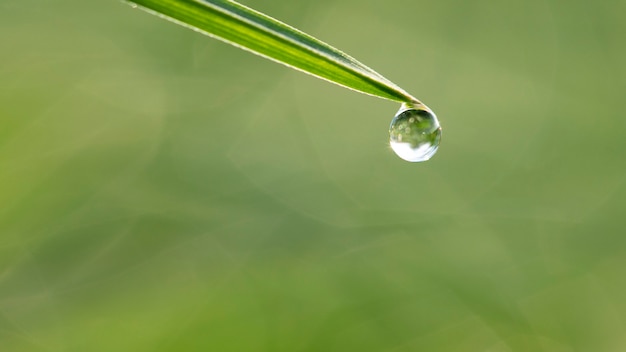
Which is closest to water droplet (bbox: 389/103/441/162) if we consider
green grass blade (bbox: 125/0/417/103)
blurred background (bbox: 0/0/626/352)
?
green grass blade (bbox: 125/0/417/103)

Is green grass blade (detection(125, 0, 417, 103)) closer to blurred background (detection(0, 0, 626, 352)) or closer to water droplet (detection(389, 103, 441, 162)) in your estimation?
water droplet (detection(389, 103, 441, 162))

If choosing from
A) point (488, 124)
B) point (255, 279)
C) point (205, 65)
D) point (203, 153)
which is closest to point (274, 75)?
point (205, 65)

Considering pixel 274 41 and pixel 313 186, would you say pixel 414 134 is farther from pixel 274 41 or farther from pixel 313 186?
pixel 313 186

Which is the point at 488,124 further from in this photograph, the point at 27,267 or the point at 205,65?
the point at 27,267

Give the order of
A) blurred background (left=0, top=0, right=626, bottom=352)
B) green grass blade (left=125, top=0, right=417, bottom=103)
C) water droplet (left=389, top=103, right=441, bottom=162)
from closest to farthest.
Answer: green grass blade (left=125, top=0, right=417, bottom=103) < water droplet (left=389, top=103, right=441, bottom=162) < blurred background (left=0, top=0, right=626, bottom=352)

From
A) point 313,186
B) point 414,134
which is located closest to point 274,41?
point 414,134

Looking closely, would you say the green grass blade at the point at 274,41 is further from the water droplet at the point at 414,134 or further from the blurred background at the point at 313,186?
the blurred background at the point at 313,186
